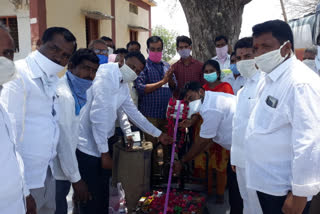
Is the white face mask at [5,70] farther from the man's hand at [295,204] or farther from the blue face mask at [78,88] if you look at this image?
the man's hand at [295,204]

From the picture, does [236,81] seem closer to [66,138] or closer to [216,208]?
[216,208]

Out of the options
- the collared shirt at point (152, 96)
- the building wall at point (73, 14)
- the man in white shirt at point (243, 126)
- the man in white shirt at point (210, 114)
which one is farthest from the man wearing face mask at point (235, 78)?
the building wall at point (73, 14)

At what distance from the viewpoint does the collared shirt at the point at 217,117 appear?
3166mm

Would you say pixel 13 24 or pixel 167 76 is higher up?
pixel 13 24

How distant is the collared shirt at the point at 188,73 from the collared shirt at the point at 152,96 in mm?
303

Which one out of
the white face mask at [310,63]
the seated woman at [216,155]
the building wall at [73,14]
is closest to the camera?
the seated woman at [216,155]

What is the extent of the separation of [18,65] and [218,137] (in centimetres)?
223

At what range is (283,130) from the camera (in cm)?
176

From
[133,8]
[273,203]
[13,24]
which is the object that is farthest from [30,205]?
[133,8]

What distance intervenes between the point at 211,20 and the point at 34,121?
4.90m

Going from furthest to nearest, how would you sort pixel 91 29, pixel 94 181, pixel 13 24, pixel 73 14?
pixel 91 29 → pixel 73 14 → pixel 13 24 → pixel 94 181

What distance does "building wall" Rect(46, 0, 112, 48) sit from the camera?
9.34 metres

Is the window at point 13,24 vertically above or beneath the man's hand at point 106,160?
above

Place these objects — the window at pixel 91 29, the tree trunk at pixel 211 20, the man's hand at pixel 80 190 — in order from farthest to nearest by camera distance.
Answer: the window at pixel 91 29, the tree trunk at pixel 211 20, the man's hand at pixel 80 190
